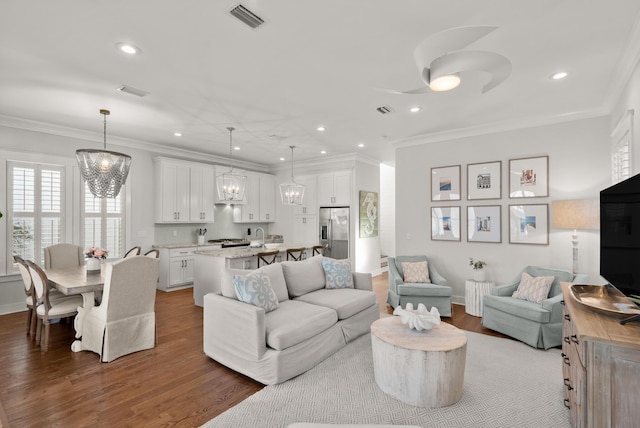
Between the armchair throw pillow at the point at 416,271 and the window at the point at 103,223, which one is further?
the window at the point at 103,223

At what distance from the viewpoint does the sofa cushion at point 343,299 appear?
338 centimetres

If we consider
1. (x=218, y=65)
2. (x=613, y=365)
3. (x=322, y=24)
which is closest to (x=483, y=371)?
(x=613, y=365)

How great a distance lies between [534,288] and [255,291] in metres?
3.24

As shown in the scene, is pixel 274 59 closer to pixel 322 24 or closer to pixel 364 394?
pixel 322 24

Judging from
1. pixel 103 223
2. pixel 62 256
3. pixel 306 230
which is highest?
pixel 103 223

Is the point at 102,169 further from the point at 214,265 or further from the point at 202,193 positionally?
the point at 202,193

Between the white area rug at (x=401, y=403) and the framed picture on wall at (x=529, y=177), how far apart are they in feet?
7.70

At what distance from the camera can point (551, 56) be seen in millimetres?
2736

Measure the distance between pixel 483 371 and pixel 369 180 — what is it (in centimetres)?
519

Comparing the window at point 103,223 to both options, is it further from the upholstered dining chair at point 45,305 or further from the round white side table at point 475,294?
the round white side table at point 475,294

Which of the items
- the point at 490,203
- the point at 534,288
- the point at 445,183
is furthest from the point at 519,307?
the point at 445,183

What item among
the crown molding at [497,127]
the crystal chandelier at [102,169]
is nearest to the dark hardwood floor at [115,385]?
the crystal chandelier at [102,169]

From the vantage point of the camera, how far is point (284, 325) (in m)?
2.77

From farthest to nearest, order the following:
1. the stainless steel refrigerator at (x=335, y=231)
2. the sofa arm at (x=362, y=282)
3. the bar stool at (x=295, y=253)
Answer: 1. the stainless steel refrigerator at (x=335, y=231)
2. the bar stool at (x=295, y=253)
3. the sofa arm at (x=362, y=282)
